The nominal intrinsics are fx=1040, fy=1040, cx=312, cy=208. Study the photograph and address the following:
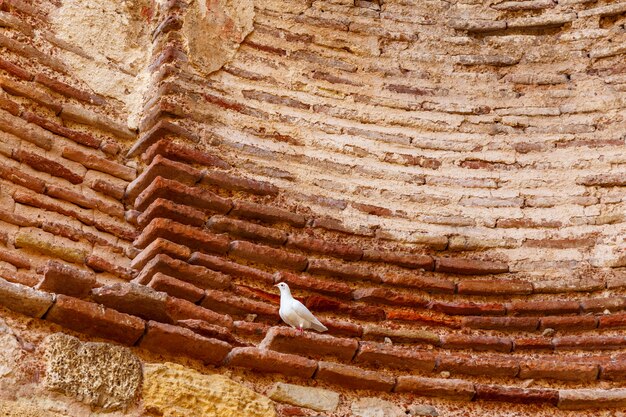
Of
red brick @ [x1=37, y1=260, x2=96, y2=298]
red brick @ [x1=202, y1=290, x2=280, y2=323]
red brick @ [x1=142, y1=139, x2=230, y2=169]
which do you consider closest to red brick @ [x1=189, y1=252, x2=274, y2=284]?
red brick @ [x1=202, y1=290, x2=280, y2=323]

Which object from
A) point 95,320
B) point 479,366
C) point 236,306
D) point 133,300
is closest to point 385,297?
point 479,366

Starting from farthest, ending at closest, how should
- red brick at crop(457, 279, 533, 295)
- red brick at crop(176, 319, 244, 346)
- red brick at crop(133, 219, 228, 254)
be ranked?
red brick at crop(457, 279, 533, 295), red brick at crop(133, 219, 228, 254), red brick at crop(176, 319, 244, 346)

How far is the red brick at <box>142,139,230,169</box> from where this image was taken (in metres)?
4.43

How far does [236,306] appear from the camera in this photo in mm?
3865

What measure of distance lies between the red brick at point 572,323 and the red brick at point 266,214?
1072mm

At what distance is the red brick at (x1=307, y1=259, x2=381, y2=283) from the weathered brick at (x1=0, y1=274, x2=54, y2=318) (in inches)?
51.2

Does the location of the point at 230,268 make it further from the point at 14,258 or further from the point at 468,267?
the point at 468,267

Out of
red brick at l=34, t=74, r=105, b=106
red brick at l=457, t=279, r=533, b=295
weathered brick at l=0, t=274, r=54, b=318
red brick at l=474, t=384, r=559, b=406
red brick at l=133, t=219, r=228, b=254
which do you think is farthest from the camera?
red brick at l=34, t=74, r=105, b=106

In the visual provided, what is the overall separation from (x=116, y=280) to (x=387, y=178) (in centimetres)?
141

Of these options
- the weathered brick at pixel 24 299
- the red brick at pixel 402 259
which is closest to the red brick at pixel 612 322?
the red brick at pixel 402 259

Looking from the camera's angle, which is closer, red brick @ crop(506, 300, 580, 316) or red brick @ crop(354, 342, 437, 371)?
red brick @ crop(354, 342, 437, 371)

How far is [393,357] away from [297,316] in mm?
370

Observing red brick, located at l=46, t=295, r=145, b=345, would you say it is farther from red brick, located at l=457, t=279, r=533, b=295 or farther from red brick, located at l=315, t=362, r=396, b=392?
red brick, located at l=457, t=279, r=533, b=295

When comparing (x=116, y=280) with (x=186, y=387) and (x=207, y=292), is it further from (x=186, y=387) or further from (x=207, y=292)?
(x=186, y=387)
